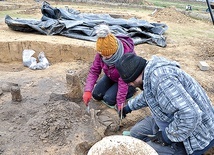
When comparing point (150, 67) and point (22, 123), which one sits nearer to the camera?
point (150, 67)

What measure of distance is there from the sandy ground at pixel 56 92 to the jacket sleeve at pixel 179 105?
3.93 ft

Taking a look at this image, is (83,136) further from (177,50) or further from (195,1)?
(195,1)

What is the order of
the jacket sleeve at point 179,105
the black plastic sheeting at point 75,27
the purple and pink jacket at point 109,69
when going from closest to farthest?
the jacket sleeve at point 179,105
the purple and pink jacket at point 109,69
the black plastic sheeting at point 75,27

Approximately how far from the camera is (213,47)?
21.6ft

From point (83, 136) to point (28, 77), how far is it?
7.71ft

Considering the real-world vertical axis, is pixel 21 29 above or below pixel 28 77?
above

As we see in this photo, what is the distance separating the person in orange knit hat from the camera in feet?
9.87

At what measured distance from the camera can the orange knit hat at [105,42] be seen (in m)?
2.97

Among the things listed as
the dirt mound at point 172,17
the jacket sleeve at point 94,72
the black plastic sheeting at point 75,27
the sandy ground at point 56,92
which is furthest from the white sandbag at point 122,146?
the dirt mound at point 172,17

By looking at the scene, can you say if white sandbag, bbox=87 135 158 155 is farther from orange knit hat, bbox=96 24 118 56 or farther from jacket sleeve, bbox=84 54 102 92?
jacket sleeve, bbox=84 54 102 92

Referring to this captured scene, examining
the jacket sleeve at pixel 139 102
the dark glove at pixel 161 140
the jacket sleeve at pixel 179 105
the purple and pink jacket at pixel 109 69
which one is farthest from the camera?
the purple and pink jacket at pixel 109 69

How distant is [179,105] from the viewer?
192 cm

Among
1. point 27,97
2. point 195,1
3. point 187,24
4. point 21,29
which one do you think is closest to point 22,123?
point 27,97

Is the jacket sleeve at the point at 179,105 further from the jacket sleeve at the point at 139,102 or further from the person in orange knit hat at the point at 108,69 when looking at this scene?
the person in orange knit hat at the point at 108,69
